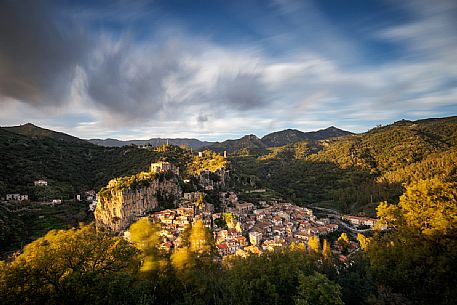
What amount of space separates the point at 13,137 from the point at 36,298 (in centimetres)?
9105

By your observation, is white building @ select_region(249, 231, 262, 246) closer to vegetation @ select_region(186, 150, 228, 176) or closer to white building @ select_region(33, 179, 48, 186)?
vegetation @ select_region(186, 150, 228, 176)

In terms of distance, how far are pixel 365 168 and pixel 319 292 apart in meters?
102

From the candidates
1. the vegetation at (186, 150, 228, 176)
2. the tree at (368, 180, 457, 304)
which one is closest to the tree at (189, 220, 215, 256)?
the tree at (368, 180, 457, 304)

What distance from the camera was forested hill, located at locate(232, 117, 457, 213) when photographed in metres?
75.8

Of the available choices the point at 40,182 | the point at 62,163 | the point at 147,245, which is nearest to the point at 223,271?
the point at 147,245

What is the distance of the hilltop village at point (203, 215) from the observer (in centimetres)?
3531

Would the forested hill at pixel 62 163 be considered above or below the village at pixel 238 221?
above

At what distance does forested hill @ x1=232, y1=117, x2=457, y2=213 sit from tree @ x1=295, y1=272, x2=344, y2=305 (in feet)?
207

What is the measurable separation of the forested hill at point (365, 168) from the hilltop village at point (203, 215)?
22746mm

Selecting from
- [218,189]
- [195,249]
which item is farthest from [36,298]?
[218,189]

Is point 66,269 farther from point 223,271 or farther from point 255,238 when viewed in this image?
point 255,238

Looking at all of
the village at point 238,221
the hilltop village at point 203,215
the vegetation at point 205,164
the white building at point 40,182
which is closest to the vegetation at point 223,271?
the village at point 238,221

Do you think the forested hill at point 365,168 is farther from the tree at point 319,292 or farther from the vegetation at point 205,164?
the tree at point 319,292

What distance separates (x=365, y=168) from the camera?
98.9 meters
